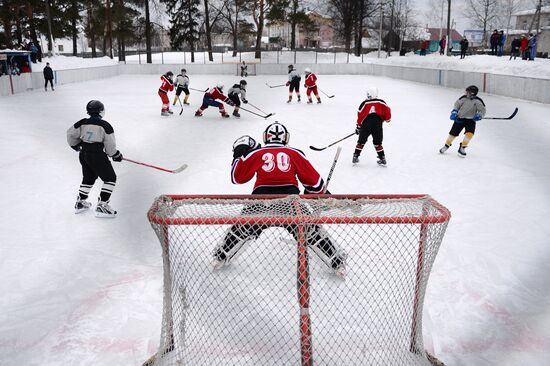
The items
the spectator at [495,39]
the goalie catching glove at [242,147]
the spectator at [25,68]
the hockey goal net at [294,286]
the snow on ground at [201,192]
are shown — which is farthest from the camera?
the spectator at [495,39]

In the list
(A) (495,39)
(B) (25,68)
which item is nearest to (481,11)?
(A) (495,39)

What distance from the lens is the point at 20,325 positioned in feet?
10.4

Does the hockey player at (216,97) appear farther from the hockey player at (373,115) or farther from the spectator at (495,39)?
the spectator at (495,39)

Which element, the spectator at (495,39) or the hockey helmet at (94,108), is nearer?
the hockey helmet at (94,108)

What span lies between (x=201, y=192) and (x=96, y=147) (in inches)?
63.3

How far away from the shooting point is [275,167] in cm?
334

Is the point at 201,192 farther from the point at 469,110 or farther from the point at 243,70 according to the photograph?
the point at 243,70

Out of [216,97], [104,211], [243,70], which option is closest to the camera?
[104,211]

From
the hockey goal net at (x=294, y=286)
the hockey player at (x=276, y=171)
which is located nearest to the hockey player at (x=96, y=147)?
the hockey goal net at (x=294, y=286)

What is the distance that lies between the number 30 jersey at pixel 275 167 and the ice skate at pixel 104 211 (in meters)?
2.39

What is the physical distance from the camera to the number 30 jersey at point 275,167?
3338 millimetres

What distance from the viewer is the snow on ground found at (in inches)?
120

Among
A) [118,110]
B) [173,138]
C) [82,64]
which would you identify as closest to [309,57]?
[82,64]

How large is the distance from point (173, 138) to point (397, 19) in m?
48.0
